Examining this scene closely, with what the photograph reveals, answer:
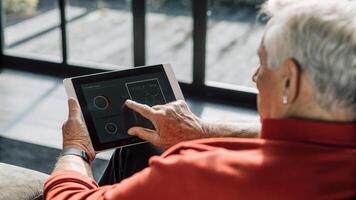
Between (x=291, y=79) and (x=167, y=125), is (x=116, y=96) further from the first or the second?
(x=291, y=79)

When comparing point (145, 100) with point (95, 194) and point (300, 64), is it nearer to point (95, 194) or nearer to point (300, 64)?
point (95, 194)

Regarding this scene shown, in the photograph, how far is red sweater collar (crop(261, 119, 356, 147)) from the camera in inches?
40.6

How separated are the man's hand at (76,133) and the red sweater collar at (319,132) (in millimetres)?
589

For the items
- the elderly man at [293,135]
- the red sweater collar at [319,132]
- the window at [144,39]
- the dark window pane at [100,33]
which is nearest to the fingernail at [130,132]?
the elderly man at [293,135]

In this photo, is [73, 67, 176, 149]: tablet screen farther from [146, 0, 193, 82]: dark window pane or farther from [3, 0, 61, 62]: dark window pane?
[3, 0, 61, 62]: dark window pane

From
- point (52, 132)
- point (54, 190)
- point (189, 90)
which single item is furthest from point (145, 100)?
point (189, 90)

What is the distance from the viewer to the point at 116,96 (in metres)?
1.53

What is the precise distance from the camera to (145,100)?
154cm

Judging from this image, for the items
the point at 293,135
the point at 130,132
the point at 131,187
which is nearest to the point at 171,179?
the point at 131,187

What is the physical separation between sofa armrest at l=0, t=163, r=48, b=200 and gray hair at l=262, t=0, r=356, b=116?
28.1 inches

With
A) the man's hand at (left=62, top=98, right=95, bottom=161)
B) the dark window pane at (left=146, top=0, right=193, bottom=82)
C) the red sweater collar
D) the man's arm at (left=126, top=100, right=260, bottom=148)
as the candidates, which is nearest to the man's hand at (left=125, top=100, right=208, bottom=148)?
the man's arm at (left=126, top=100, right=260, bottom=148)

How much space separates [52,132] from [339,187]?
7.33 ft

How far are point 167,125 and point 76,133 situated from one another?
0.22m

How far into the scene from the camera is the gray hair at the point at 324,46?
3.22ft
